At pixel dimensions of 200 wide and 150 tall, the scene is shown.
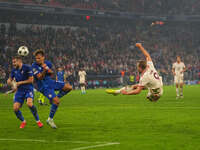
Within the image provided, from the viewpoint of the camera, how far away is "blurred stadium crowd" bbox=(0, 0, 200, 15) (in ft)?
178

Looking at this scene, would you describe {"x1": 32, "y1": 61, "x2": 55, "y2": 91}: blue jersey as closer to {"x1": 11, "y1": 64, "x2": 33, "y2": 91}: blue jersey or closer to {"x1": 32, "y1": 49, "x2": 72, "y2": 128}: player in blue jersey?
{"x1": 32, "y1": 49, "x2": 72, "y2": 128}: player in blue jersey

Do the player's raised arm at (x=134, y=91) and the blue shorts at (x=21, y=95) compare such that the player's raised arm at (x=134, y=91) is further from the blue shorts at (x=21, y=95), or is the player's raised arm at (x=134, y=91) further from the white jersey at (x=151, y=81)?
the blue shorts at (x=21, y=95)

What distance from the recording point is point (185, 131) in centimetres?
1049

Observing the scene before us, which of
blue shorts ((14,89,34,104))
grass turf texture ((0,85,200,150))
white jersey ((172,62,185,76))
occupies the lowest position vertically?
grass turf texture ((0,85,200,150))

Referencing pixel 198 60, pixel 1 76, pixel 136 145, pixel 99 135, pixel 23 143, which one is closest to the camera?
pixel 136 145

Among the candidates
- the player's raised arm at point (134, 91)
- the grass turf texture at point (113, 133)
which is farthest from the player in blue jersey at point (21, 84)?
the player's raised arm at point (134, 91)

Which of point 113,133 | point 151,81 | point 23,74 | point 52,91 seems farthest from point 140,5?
point 113,133

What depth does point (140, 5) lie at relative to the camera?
6438 cm

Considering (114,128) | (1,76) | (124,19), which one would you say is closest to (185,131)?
(114,128)

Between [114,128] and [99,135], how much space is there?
4.51ft

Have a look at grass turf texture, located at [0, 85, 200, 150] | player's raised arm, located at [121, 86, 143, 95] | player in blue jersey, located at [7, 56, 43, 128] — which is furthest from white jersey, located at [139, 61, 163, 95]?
player in blue jersey, located at [7, 56, 43, 128]

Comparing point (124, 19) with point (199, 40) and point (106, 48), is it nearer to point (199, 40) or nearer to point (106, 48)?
point (106, 48)

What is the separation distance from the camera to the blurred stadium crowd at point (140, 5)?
178 ft

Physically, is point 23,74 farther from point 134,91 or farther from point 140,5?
point 140,5
